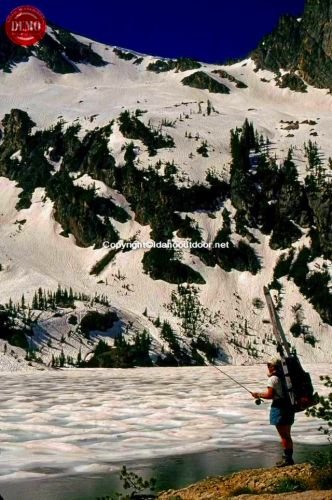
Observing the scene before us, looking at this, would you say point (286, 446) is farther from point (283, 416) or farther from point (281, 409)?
point (281, 409)

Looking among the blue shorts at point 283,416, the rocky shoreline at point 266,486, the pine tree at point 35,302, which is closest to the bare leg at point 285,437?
the blue shorts at point 283,416

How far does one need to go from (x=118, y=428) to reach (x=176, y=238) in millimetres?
87638

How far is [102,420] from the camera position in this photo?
19797 mm

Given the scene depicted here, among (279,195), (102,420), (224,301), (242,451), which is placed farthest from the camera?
(279,195)

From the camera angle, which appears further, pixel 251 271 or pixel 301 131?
pixel 301 131

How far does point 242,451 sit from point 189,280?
83.9 metres

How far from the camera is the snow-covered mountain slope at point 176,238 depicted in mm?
87000

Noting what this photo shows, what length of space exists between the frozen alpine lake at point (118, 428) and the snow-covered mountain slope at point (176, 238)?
148ft

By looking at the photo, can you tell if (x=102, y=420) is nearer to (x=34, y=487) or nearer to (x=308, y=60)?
(x=34, y=487)

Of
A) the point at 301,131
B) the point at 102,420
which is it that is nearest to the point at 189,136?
the point at 301,131

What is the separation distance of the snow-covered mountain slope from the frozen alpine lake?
45.2 meters

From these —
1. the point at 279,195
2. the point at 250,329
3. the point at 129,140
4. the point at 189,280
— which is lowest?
the point at 250,329

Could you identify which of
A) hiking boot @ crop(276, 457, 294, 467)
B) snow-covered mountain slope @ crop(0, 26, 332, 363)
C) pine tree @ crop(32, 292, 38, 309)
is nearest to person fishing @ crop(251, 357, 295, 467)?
hiking boot @ crop(276, 457, 294, 467)

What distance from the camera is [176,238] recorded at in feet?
346
